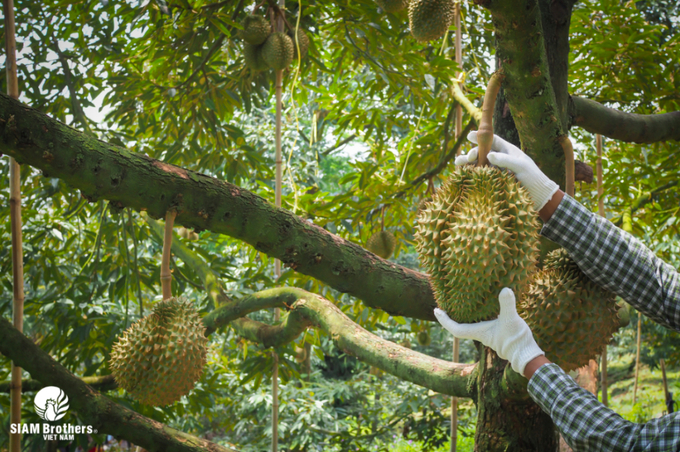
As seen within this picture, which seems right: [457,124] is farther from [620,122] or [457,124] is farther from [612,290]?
[612,290]

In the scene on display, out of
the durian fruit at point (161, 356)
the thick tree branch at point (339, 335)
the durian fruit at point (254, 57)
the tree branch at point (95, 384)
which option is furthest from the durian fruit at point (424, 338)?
the durian fruit at point (161, 356)

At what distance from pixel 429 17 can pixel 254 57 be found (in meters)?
0.86

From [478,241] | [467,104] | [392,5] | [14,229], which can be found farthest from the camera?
[392,5]

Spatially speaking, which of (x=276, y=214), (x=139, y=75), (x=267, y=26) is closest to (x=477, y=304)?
(x=276, y=214)

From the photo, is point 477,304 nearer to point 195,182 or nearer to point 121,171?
point 195,182

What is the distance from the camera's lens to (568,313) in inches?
44.9

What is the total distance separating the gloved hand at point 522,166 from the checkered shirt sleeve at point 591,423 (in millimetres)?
406

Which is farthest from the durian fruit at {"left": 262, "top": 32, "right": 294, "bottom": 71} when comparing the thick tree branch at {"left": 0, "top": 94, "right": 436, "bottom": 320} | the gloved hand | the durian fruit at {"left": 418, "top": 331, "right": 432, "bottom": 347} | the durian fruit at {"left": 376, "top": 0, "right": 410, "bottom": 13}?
the durian fruit at {"left": 418, "top": 331, "right": 432, "bottom": 347}

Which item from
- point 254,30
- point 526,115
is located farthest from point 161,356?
point 254,30

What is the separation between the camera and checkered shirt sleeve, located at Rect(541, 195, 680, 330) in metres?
1.20

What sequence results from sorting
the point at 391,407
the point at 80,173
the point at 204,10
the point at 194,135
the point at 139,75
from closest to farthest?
the point at 80,173
the point at 204,10
the point at 139,75
the point at 194,135
the point at 391,407

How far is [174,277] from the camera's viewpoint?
9.75 ft

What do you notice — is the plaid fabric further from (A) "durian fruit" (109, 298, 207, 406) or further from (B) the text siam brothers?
(B) the text siam brothers

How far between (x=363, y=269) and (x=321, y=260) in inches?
5.8
